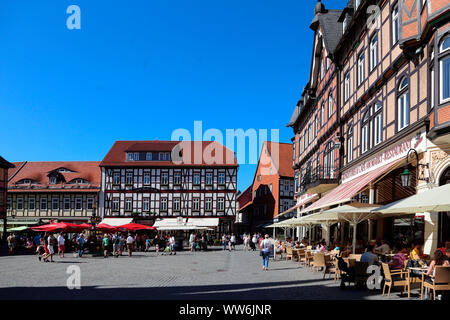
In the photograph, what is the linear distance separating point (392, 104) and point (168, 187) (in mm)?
46466

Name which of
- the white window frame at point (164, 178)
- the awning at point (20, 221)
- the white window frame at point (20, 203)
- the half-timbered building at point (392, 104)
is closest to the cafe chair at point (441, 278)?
the half-timbered building at point (392, 104)

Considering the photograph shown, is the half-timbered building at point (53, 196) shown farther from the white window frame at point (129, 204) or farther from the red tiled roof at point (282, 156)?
the red tiled roof at point (282, 156)

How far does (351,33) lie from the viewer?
26.6m

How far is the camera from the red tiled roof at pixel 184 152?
6431cm

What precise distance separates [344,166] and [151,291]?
17.1 m

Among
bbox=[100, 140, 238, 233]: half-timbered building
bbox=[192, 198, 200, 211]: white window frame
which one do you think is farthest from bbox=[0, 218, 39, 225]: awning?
bbox=[192, 198, 200, 211]: white window frame

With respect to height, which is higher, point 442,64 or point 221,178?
point 442,64

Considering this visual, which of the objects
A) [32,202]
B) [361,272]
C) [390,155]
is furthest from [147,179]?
[361,272]

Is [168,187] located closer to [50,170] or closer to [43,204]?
[43,204]

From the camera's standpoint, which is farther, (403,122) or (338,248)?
(338,248)

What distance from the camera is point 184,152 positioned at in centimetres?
6600

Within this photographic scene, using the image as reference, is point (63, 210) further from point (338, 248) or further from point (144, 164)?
point (338, 248)

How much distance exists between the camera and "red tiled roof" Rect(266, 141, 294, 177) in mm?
61472

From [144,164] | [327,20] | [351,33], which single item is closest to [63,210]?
[144,164]
